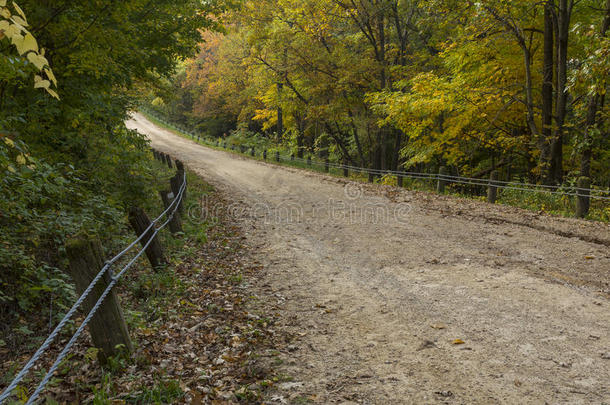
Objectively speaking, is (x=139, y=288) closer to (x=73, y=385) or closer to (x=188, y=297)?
(x=188, y=297)

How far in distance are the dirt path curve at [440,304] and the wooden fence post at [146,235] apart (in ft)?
6.35

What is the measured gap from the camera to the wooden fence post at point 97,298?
3.47 metres

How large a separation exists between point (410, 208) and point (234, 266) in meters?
5.86

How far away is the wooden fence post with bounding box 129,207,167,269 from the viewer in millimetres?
6180

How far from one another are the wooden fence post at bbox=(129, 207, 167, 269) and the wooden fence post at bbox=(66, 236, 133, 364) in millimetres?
2586

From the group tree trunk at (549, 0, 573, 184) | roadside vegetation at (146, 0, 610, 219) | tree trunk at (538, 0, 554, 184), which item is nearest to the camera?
tree trunk at (549, 0, 573, 184)

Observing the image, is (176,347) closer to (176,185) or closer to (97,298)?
(97,298)

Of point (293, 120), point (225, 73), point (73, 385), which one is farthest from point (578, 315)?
point (225, 73)

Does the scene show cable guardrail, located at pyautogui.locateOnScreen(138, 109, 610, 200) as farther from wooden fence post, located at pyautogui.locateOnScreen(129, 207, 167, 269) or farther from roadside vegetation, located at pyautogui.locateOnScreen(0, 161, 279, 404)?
wooden fence post, located at pyautogui.locateOnScreen(129, 207, 167, 269)

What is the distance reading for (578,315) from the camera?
15.5 feet

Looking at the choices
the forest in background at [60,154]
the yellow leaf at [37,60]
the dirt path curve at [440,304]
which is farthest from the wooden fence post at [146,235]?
the yellow leaf at [37,60]

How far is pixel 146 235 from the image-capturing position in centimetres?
651

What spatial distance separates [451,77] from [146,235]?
1311cm

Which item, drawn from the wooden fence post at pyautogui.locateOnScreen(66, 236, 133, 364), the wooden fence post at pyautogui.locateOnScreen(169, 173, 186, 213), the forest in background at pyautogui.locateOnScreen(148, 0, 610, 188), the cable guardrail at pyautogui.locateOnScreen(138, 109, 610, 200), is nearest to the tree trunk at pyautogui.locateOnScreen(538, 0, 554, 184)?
the forest in background at pyautogui.locateOnScreen(148, 0, 610, 188)
